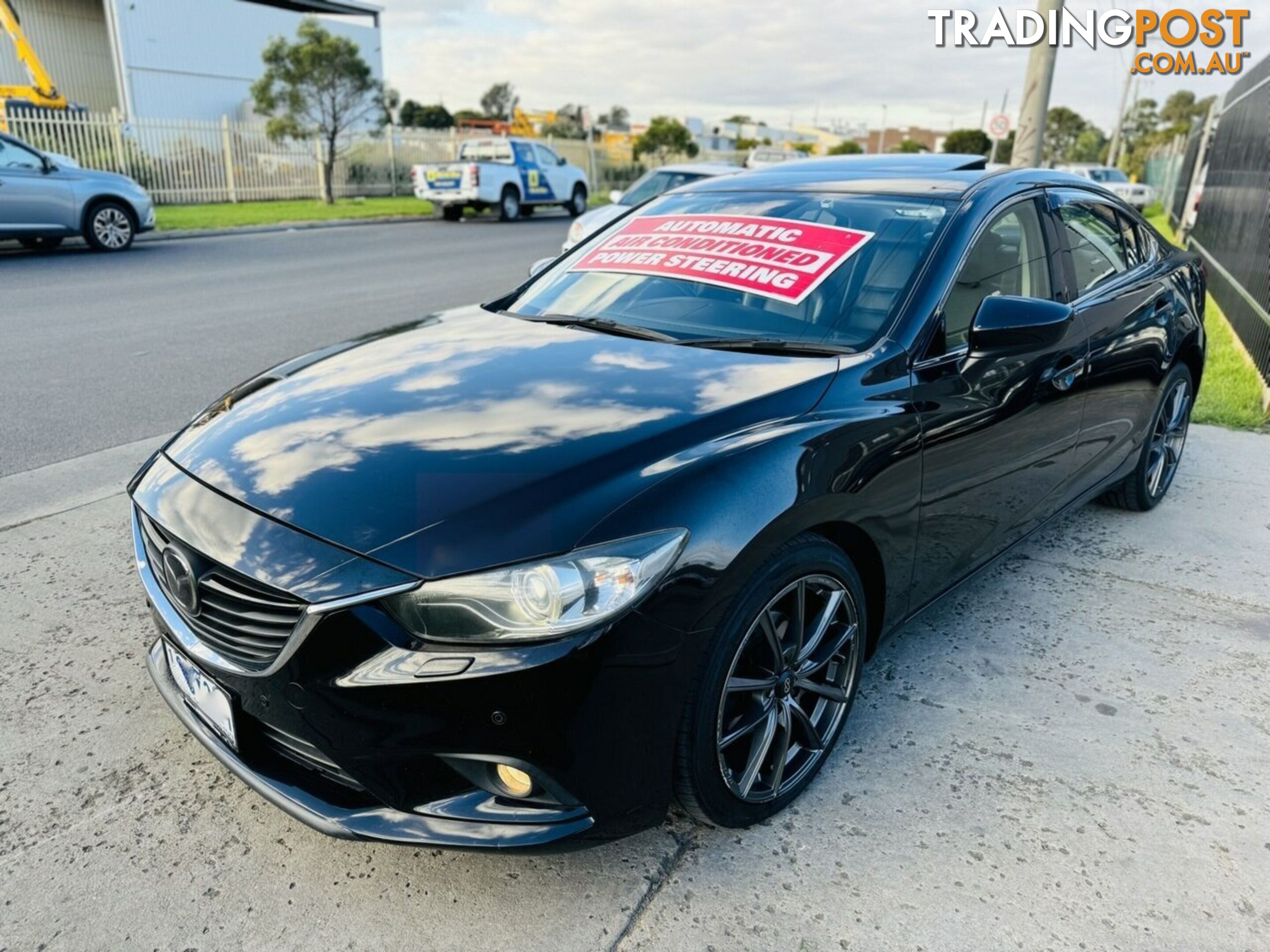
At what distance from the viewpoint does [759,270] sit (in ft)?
10.2

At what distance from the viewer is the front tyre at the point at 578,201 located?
25.1 m

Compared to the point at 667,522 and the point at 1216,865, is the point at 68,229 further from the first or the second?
the point at 1216,865

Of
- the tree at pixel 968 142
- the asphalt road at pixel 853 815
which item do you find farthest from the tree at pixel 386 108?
the tree at pixel 968 142

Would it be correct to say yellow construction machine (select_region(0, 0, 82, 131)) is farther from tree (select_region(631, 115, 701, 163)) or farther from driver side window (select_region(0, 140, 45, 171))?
tree (select_region(631, 115, 701, 163))

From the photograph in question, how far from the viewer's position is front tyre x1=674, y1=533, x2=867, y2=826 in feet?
6.93

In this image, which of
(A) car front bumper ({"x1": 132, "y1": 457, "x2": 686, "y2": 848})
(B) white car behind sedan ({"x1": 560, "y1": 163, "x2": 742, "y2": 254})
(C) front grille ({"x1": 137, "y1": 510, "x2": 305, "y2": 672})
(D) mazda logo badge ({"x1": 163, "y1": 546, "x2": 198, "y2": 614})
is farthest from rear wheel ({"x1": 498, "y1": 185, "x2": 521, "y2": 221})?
(A) car front bumper ({"x1": 132, "y1": 457, "x2": 686, "y2": 848})

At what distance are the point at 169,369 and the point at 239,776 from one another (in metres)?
5.39

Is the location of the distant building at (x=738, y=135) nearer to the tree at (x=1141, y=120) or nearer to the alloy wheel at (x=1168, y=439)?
the tree at (x=1141, y=120)

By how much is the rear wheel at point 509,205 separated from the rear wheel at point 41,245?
1037 cm

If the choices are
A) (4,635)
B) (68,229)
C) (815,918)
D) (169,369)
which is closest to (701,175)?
(169,369)

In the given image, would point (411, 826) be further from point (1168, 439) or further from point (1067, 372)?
point (1168, 439)

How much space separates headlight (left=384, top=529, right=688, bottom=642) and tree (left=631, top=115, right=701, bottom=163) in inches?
1662

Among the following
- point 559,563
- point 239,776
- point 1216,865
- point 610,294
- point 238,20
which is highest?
point 238,20

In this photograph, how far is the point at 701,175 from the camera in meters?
11.3
